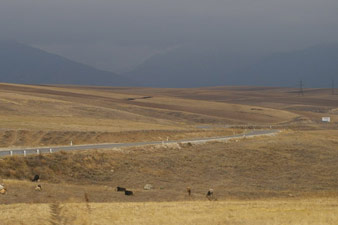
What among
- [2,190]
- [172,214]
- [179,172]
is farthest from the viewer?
[179,172]

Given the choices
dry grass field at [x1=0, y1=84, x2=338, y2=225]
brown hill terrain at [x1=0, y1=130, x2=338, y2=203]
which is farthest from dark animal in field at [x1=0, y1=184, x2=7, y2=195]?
dry grass field at [x1=0, y1=84, x2=338, y2=225]

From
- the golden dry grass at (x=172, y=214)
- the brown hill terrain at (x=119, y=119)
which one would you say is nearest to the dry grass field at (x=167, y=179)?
the golden dry grass at (x=172, y=214)

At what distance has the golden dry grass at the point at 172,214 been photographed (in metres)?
24.0

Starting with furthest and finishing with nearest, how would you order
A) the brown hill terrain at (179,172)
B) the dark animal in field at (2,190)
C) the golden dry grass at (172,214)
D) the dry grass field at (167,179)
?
the brown hill terrain at (179,172), the dark animal in field at (2,190), the dry grass field at (167,179), the golden dry grass at (172,214)

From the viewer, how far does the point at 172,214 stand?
1012 inches

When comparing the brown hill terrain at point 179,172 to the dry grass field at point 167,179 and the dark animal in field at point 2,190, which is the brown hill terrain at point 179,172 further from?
the dark animal in field at point 2,190

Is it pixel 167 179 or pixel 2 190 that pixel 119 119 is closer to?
pixel 167 179

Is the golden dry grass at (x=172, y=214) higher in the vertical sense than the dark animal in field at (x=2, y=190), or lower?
lower

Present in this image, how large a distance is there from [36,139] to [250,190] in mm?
25687

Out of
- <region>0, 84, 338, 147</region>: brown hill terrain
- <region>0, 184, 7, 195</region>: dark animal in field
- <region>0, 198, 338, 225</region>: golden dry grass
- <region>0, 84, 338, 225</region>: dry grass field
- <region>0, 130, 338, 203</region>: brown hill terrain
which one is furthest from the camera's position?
<region>0, 84, 338, 147</region>: brown hill terrain

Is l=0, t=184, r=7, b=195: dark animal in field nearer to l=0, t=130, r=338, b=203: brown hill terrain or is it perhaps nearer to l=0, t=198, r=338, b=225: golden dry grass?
l=0, t=130, r=338, b=203: brown hill terrain

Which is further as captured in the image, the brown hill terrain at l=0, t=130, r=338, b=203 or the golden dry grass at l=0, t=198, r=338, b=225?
the brown hill terrain at l=0, t=130, r=338, b=203

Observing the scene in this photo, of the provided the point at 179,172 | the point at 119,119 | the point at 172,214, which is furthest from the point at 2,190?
the point at 119,119

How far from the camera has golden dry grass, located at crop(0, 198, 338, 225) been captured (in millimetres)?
24016
